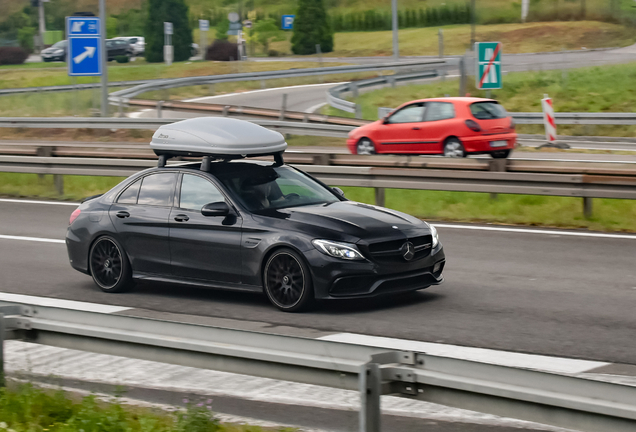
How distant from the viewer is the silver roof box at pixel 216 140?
30.7ft

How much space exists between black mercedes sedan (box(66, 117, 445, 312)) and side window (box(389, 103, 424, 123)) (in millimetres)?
11948

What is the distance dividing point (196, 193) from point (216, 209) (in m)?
0.58

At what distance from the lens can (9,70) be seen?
7088cm

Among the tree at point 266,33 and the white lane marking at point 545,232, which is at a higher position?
the tree at point 266,33

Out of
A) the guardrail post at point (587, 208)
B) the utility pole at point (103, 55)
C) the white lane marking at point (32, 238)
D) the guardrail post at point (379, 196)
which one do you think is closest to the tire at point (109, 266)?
the white lane marking at point (32, 238)

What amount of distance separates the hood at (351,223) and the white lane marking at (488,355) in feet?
3.34

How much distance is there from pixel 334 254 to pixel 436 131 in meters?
13.2

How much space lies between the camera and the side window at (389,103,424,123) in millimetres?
21391

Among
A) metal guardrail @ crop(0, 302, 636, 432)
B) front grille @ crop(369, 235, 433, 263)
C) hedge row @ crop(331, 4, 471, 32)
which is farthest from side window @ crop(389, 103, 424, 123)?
hedge row @ crop(331, 4, 471, 32)

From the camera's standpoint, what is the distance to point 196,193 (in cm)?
930

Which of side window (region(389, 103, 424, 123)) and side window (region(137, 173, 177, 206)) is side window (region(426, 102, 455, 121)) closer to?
side window (region(389, 103, 424, 123))

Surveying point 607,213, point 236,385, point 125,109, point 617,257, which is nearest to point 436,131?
point 607,213

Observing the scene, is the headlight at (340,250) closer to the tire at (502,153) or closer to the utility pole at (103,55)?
the tire at (502,153)

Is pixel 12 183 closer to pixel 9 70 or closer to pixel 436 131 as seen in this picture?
pixel 436 131
